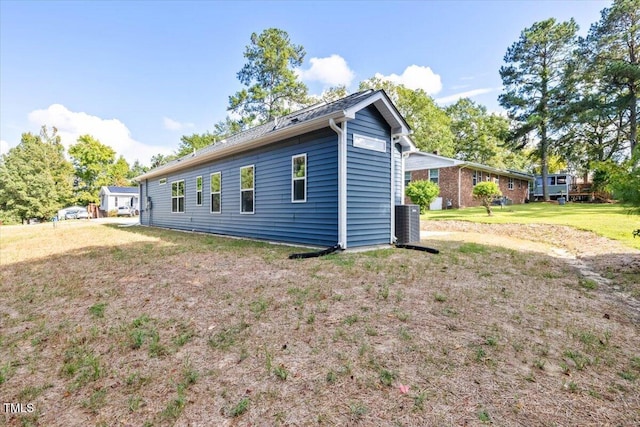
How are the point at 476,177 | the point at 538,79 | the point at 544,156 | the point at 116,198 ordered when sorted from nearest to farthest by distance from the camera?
1. the point at 476,177
2. the point at 538,79
3. the point at 544,156
4. the point at 116,198

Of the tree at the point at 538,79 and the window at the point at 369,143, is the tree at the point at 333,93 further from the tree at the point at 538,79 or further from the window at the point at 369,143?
the window at the point at 369,143

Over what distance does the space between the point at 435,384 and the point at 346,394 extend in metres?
0.64

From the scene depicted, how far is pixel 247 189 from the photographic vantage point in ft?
31.6

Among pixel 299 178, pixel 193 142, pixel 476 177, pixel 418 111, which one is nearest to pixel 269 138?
pixel 299 178

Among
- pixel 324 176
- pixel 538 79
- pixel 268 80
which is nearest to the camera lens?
pixel 324 176

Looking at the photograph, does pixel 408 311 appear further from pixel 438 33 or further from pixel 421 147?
pixel 421 147

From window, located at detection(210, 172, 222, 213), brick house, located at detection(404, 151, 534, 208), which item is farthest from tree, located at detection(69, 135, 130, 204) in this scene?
brick house, located at detection(404, 151, 534, 208)

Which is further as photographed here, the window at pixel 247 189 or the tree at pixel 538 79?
the tree at pixel 538 79

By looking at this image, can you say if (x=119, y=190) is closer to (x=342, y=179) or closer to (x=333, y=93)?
(x=333, y=93)

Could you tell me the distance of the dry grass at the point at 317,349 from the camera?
190 centimetres

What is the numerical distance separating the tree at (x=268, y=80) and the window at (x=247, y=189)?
19.5 metres

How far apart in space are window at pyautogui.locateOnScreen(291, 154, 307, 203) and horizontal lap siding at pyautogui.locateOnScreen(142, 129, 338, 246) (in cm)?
13

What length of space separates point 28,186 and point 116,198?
8.10 metres

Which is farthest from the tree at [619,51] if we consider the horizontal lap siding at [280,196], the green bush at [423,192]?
the horizontal lap siding at [280,196]
